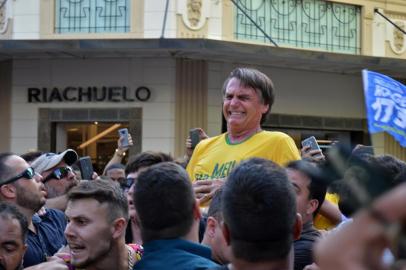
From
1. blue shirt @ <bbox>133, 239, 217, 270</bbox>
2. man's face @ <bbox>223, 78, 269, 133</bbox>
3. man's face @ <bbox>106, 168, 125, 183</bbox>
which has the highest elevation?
man's face @ <bbox>223, 78, 269, 133</bbox>

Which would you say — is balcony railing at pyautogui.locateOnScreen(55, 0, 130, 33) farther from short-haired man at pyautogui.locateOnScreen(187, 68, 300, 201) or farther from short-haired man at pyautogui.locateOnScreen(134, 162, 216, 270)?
short-haired man at pyautogui.locateOnScreen(134, 162, 216, 270)

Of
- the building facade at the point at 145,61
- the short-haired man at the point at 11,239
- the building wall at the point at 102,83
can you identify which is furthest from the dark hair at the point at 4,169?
the building wall at the point at 102,83

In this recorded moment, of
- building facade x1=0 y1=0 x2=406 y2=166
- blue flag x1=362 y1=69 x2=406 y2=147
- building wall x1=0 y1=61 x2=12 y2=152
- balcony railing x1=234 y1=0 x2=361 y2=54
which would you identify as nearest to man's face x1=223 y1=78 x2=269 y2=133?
blue flag x1=362 y1=69 x2=406 y2=147

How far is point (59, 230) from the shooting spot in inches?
207

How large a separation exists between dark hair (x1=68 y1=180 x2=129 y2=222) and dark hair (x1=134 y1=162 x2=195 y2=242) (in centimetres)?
81

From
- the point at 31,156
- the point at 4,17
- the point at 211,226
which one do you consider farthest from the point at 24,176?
the point at 4,17

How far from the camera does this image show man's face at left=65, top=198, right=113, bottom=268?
3.64 metres

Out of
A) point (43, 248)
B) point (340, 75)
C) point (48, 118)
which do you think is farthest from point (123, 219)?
point (340, 75)

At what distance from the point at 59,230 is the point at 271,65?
11416 millimetres

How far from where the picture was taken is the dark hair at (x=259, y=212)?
2.29 m

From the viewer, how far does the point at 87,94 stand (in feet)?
50.9

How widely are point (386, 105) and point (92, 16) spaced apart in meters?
11.5

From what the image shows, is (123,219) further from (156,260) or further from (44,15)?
(44,15)

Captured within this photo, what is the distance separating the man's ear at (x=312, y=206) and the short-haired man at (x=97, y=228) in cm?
101
